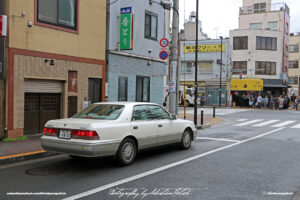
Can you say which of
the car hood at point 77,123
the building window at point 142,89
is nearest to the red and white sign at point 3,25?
the car hood at point 77,123

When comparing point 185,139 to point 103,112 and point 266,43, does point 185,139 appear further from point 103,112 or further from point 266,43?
point 266,43

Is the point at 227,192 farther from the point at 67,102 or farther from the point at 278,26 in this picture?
the point at 278,26

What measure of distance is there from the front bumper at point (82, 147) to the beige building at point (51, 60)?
12.9 feet

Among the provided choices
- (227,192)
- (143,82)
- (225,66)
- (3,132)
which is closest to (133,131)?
(227,192)

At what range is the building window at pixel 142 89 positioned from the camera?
656 inches

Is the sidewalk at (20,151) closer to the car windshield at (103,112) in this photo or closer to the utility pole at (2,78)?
the utility pole at (2,78)

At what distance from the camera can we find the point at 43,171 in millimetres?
6656

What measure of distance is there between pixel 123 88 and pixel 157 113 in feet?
23.9

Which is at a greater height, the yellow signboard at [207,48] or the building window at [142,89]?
the yellow signboard at [207,48]

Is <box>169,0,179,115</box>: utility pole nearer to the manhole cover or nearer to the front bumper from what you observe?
the front bumper

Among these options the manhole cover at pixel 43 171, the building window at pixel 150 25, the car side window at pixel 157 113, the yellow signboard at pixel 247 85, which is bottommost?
the manhole cover at pixel 43 171

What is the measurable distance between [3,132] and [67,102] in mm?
2776

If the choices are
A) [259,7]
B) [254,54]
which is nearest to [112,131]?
[254,54]

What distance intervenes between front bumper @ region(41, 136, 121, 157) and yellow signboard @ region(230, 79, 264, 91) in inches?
Answer: 1422
